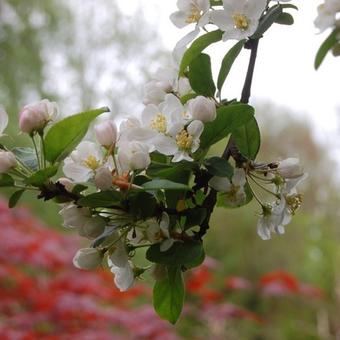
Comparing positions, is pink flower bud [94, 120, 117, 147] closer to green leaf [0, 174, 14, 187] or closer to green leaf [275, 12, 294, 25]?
green leaf [0, 174, 14, 187]

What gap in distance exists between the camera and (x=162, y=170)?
40 cm

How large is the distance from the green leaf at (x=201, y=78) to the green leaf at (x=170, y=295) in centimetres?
14

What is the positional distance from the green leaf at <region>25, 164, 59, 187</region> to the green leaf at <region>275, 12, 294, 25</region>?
0.77 feet

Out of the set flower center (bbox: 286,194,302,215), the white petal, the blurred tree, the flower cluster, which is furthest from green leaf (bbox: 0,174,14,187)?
the blurred tree

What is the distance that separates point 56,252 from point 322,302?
2.47 meters

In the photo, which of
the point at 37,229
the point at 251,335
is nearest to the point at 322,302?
the point at 251,335

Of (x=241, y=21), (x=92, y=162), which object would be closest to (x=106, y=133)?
(x=92, y=162)

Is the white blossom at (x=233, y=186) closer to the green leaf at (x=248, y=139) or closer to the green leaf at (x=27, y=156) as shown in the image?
the green leaf at (x=248, y=139)

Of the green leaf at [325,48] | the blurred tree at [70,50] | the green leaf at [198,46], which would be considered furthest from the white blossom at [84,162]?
the blurred tree at [70,50]

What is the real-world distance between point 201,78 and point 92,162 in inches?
4.3

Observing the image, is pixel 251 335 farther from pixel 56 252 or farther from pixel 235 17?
pixel 235 17

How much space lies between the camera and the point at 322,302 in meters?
4.17

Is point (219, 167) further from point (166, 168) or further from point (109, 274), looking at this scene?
point (109, 274)

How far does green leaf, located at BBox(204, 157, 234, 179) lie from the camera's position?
40cm
